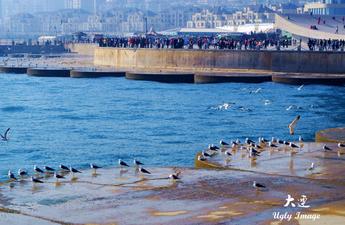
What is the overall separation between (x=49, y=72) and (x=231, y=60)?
13160mm

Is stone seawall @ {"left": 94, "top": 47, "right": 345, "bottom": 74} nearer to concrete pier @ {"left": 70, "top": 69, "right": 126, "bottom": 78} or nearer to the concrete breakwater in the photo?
the concrete breakwater

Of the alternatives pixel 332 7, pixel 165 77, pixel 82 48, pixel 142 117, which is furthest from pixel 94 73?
pixel 332 7

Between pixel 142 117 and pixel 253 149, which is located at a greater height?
pixel 253 149

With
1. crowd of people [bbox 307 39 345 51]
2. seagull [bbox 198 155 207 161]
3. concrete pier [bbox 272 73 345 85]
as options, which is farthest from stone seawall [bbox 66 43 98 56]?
seagull [bbox 198 155 207 161]

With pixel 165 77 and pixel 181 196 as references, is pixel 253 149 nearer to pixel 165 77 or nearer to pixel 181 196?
pixel 181 196

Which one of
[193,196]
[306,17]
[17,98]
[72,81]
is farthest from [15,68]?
[193,196]

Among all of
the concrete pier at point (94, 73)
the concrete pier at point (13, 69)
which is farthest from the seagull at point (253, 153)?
the concrete pier at point (13, 69)

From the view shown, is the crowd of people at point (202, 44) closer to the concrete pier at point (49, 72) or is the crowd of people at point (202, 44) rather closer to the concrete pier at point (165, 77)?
the concrete pier at point (165, 77)

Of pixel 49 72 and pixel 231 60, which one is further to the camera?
pixel 49 72

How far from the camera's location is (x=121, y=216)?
1491 centimetres

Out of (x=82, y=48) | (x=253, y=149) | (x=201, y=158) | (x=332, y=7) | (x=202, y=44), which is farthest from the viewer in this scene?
(x=332, y=7)

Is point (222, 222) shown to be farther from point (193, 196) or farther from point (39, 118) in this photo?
point (39, 118)

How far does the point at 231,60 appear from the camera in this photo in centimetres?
5516

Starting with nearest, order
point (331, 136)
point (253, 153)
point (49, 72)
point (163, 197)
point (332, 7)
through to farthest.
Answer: point (163, 197)
point (253, 153)
point (331, 136)
point (49, 72)
point (332, 7)
